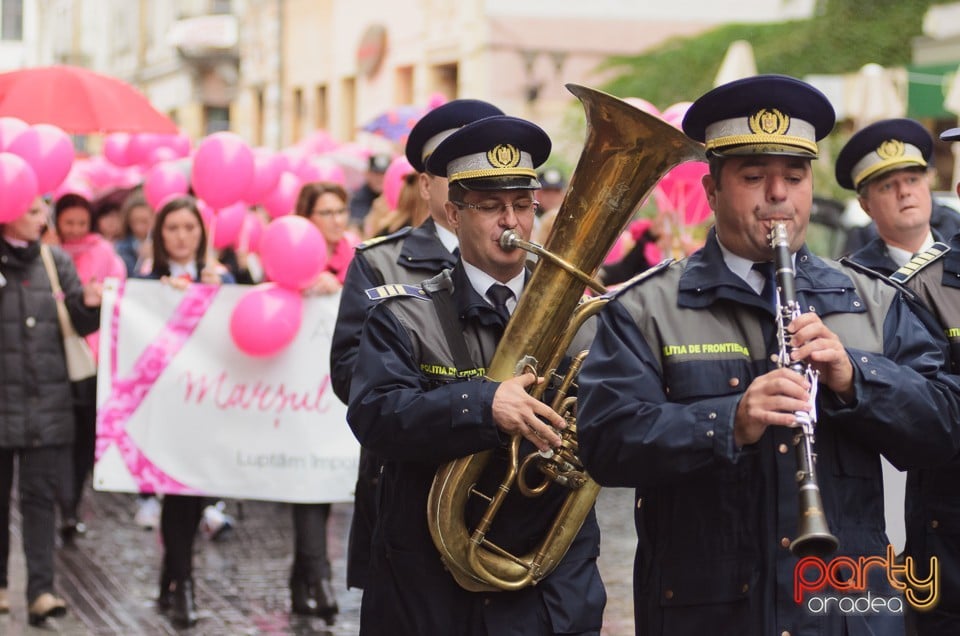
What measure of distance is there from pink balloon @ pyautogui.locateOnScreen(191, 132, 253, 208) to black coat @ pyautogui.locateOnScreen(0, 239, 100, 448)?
138 centimetres

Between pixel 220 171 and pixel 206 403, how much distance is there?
4.92 feet

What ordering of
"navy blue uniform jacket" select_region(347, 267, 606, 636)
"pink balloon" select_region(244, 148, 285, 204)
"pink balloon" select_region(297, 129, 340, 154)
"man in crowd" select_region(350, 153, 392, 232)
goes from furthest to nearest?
"pink balloon" select_region(297, 129, 340, 154) < "man in crowd" select_region(350, 153, 392, 232) < "pink balloon" select_region(244, 148, 285, 204) < "navy blue uniform jacket" select_region(347, 267, 606, 636)

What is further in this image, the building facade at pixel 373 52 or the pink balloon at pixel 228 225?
the building facade at pixel 373 52

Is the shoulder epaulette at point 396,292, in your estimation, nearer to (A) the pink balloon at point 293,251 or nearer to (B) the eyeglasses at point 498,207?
(B) the eyeglasses at point 498,207

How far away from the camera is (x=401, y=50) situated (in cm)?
3186

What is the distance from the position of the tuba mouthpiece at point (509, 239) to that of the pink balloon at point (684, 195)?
4.81 metres

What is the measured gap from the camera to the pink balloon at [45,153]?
8547mm

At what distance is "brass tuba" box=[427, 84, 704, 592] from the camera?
427cm

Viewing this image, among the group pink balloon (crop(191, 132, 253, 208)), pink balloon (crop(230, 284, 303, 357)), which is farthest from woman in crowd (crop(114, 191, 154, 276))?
pink balloon (crop(230, 284, 303, 357))

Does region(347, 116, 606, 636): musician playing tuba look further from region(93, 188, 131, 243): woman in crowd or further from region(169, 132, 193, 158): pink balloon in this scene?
region(169, 132, 193, 158): pink balloon

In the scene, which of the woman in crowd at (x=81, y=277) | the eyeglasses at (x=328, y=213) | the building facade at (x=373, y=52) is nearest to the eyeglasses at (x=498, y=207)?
the eyeglasses at (x=328, y=213)

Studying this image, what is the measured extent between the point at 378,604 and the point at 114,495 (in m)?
7.54

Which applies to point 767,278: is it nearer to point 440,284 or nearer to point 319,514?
point 440,284

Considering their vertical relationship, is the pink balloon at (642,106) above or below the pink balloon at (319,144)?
below
